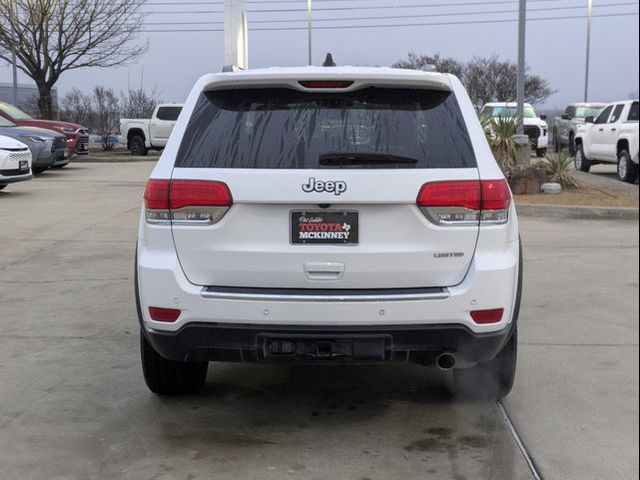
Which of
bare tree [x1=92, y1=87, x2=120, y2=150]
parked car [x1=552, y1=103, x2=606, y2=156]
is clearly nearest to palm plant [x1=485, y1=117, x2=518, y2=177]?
parked car [x1=552, y1=103, x2=606, y2=156]

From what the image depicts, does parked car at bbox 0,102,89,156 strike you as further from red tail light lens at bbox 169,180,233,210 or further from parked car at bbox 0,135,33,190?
red tail light lens at bbox 169,180,233,210

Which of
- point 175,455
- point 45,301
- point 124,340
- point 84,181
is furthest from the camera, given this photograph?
point 84,181

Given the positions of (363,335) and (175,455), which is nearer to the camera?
(363,335)

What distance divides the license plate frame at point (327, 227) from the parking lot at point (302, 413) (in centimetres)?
98

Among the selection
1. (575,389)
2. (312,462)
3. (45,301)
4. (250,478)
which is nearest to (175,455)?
(250,478)

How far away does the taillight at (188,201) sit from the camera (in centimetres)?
332

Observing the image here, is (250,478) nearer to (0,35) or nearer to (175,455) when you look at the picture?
(175,455)

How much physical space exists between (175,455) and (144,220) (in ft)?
3.71

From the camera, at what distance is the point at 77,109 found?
3331 centimetres

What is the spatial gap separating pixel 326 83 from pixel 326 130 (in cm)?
24

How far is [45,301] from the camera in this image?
21.0 ft

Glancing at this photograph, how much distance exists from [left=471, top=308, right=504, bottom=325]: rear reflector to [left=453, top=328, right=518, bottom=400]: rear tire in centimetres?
52

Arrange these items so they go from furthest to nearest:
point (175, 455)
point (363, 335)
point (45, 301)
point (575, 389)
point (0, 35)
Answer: point (0, 35) < point (45, 301) < point (575, 389) < point (175, 455) < point (363, 335)

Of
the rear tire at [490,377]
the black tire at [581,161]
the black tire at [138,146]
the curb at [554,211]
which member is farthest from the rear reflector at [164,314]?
the black tire at [138,146]
